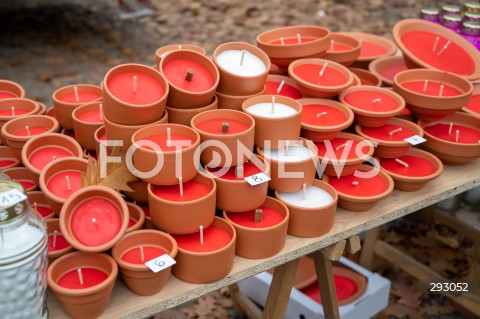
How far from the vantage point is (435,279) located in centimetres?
246

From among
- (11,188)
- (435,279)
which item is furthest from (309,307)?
(11,188)

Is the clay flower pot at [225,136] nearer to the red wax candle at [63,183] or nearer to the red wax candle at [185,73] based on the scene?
the red wax candle at [185,73]

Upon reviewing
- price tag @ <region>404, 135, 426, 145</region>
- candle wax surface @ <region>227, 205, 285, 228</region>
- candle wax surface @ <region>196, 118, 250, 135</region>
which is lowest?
candle wax surface @ <region>227, 205, 285, 228</region>

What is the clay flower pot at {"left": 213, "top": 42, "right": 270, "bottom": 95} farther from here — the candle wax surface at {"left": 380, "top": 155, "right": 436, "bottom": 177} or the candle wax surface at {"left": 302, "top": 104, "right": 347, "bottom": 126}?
the candle wax surface at {"left": 380, "top": 155, "right": 436, "bottom": 177}

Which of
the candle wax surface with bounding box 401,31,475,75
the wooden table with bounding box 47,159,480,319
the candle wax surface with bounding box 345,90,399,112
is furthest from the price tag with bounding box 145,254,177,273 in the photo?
the candle wax surface with bounding box 401,31,475,75

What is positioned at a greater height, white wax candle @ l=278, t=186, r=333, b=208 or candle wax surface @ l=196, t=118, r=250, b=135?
candle wax surface @ l=196, t=118, r=250, b=135

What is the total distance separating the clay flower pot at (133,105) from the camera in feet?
4.72

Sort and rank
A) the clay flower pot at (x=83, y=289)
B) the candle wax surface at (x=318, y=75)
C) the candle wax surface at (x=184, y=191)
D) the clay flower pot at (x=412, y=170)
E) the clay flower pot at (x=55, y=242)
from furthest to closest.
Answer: the candle wax surface at (x=318, y=75) < the clay flower pot at (x=412, y=170) < the candle wax surface at (x=184, y=191) < the clay flower pot at (x=55, y=242) < the clay flower pot at (x=83, y=289)

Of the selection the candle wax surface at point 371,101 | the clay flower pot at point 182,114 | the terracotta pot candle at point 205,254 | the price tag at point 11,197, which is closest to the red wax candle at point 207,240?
the terracotta pot candle at point 205,254

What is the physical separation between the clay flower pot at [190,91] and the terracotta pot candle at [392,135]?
1.74 ft

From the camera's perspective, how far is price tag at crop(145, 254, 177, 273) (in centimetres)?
127

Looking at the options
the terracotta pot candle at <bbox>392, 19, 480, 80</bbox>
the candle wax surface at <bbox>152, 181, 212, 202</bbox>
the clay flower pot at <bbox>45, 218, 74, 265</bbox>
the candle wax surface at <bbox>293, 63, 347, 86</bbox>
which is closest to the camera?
the clay flower pot at <bbox>45, 218, 74, 265</bbox>

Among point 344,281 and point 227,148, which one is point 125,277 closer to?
point 227,148

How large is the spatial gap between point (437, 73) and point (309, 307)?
101cm
